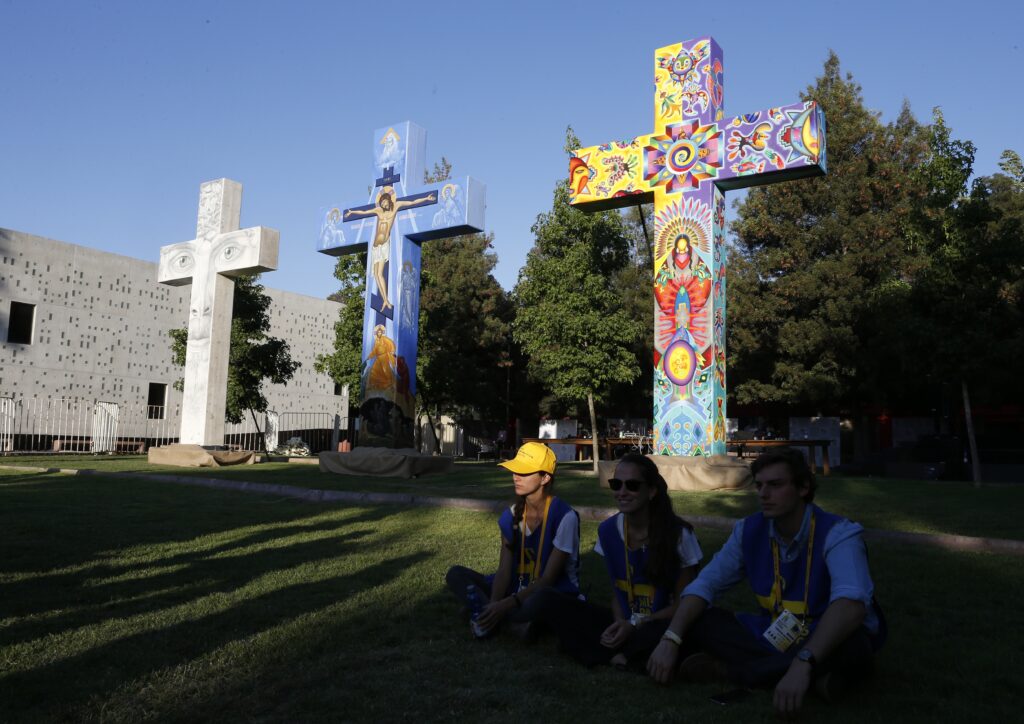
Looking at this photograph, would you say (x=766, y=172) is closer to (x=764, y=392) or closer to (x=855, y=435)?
(x=764, y=392)

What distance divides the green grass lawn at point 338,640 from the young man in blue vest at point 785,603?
131mm

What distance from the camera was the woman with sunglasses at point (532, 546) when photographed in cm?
412

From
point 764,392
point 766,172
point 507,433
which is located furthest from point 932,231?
point 507,433

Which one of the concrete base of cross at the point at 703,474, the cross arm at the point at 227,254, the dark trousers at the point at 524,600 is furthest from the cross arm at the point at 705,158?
the dark trousers at the point at 524,600

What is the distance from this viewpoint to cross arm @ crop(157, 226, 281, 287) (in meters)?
17.7

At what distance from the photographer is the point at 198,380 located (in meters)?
18.1

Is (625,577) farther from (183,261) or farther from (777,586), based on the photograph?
(183,261)

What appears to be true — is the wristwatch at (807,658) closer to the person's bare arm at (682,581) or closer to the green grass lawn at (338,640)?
the green grass lawn at (338,640)

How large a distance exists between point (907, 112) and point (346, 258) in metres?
21.6

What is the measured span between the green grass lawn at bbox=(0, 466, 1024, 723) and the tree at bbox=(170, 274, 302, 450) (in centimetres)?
1582

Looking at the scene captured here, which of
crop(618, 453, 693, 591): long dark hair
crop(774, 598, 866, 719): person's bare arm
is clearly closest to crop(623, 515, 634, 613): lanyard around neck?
crop(618, 453, 693, 591): long dark hair

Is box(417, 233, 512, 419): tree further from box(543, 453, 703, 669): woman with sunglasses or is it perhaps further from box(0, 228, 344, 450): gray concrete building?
box(543, 453, 703, 669): woman with sunglasses

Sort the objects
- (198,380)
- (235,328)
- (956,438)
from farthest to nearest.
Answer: (235,328), (956,438), (198,380)

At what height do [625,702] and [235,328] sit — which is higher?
[235,328]
